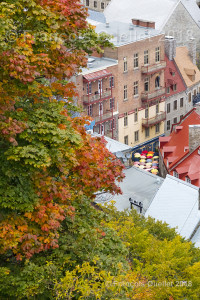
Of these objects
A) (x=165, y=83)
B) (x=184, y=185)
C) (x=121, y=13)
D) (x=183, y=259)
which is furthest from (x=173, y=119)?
(x=183, y=259)

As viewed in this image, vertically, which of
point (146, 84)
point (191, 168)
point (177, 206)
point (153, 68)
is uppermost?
point (153, 68)

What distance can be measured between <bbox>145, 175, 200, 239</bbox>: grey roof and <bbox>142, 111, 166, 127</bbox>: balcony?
1025 inches

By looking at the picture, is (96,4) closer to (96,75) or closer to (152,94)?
(152,94)

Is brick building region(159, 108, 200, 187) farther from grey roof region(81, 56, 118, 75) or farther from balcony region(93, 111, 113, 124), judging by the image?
grey roof region(81, 56, 118, 75)

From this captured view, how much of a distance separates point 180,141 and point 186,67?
2452 cm

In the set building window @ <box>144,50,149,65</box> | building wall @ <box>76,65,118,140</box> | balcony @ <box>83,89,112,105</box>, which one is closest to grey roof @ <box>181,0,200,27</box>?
building window @ <box>144,50,149,65</box>

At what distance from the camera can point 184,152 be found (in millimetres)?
52281

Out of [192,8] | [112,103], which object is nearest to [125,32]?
[112,103]

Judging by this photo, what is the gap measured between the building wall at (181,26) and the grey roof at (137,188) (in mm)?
38235

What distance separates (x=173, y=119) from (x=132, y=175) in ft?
92.2

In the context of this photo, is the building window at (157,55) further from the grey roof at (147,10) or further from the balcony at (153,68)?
the grey roof at (147,10)

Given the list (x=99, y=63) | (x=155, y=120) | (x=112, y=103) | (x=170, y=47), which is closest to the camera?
(x=99, y=63)

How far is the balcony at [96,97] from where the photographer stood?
60500 millimetres

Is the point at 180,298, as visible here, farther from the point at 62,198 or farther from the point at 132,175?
the point at 132,175
